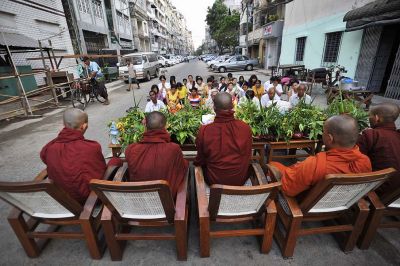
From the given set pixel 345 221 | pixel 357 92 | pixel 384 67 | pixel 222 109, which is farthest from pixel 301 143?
pixel 384 67

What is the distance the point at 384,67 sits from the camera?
867 centimetres

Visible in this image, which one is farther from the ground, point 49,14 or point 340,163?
point 49,14

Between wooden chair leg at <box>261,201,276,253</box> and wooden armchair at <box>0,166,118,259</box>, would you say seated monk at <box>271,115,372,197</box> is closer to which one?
wooden chair leg at <box>261,201,276,253</box>

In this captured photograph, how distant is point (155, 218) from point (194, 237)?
76cm

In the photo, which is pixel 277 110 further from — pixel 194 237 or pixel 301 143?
pixel 194 237

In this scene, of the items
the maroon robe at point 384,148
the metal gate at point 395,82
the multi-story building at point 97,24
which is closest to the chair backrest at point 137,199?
the maroon robe at point 384,148

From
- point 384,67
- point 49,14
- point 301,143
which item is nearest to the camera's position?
point 301,143

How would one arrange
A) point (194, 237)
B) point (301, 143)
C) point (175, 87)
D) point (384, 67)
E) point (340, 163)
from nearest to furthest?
1. point (340, 163)
2. point (194, 237)
3. point (301, 143)
4. point (175, 87)
5. point (384, 67)

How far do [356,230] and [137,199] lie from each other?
215 centimetres

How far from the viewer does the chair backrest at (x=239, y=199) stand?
1706mm

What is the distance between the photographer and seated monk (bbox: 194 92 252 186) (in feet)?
7.31

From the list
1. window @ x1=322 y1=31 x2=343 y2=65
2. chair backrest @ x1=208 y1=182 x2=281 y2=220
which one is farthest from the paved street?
window @ x1=322 y1=31 x2=343 y2=65

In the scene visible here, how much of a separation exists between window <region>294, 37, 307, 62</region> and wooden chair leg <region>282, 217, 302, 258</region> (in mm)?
15152

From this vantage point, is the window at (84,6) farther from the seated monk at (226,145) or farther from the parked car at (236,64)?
the seated monk at (226,145)
